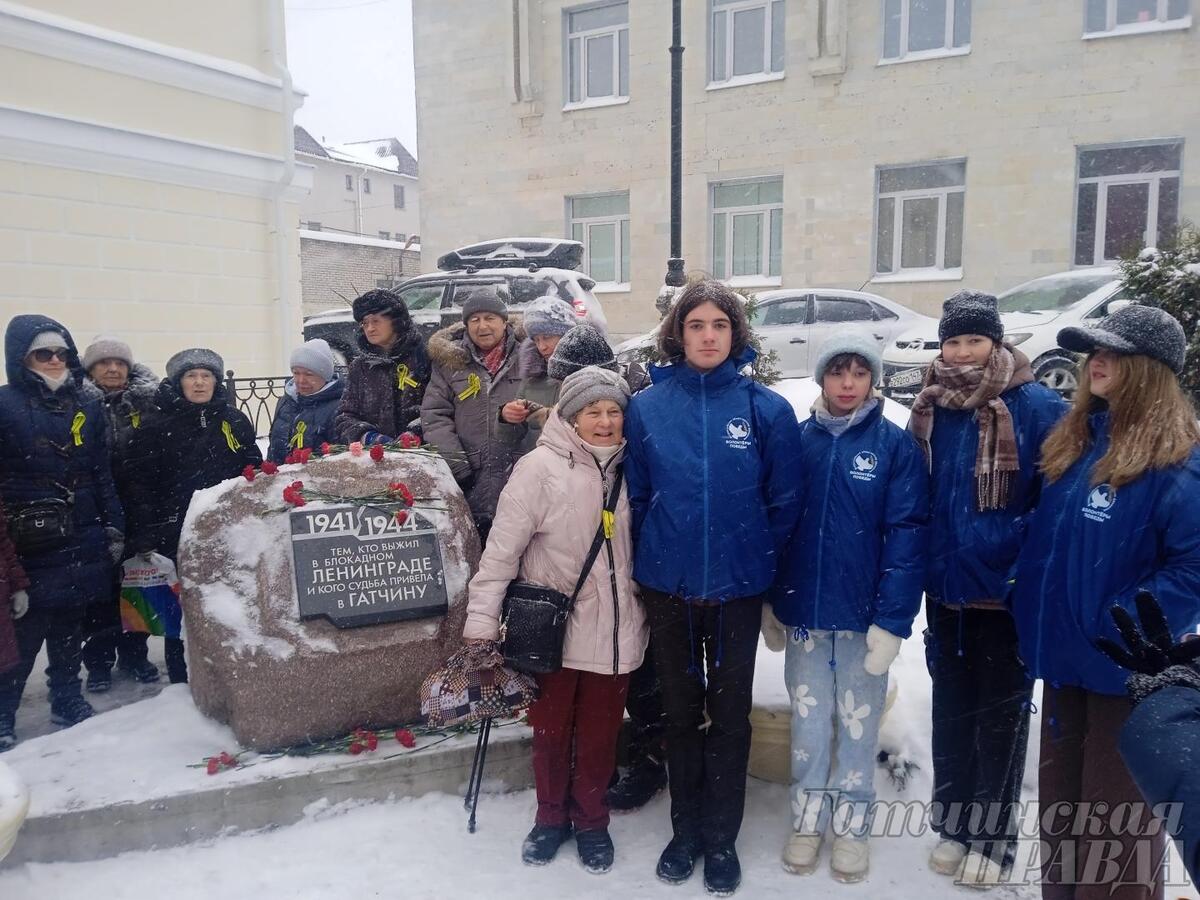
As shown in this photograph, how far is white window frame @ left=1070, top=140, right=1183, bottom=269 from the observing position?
48.6 ft

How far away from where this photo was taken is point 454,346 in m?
3.90

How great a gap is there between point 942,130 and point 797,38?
10.9ft

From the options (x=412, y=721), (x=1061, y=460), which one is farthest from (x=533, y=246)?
(x=1061, y=460)

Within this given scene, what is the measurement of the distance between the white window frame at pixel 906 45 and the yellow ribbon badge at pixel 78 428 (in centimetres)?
1582

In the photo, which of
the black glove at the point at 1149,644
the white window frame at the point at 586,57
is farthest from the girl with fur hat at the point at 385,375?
the white window frame at the point at 586,57

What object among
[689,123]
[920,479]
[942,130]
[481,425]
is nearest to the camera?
[920,479]

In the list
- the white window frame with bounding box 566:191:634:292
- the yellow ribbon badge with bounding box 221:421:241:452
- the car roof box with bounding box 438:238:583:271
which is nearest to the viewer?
the yellow ribbon badge with bounding box 221:421:241:452

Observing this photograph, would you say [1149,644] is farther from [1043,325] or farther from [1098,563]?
[1043,325]

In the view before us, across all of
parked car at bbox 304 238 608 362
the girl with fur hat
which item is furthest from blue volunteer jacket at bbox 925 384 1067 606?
parked car at bbox 304 238 608 362

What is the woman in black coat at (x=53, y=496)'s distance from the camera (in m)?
3.85

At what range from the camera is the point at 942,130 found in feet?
51.8

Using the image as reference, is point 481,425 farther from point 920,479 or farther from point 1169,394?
point 1169,394

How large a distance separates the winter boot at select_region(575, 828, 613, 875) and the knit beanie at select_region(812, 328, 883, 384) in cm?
181

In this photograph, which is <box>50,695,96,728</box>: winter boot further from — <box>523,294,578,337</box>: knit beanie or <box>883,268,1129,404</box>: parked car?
<box>883,268,1129,404</box>: parked car
